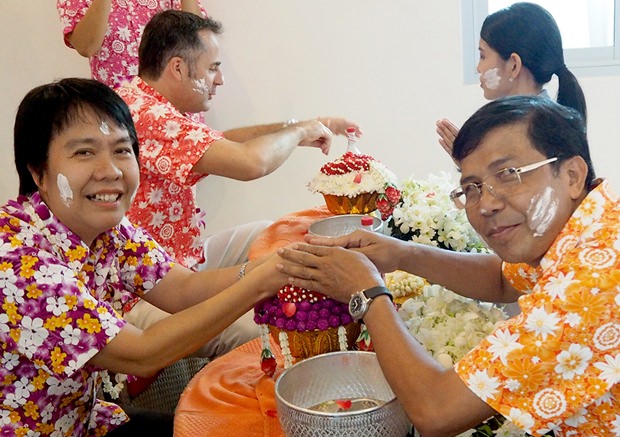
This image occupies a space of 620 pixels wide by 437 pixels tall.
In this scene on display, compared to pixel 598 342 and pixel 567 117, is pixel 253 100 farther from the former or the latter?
pixel 598 342

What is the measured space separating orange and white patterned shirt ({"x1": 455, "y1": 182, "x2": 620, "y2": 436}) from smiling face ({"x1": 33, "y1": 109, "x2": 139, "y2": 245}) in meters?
0.82

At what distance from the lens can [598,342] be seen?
0.93 meters

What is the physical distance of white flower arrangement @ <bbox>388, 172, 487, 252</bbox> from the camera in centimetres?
182

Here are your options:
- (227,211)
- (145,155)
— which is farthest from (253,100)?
(145,155)

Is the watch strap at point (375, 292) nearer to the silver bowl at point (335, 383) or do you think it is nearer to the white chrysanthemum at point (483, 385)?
the silver bowl at point (335, 383)

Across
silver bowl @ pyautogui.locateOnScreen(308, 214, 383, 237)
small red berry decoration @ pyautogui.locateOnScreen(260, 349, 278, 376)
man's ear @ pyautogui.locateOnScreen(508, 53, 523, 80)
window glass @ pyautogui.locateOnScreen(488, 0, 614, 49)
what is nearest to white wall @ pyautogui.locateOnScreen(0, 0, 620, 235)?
window glass @ pyautogui.locateOnScreen(488, 0, 614, 49)

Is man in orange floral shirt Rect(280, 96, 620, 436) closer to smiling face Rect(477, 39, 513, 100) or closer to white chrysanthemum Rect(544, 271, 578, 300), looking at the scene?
white chrysanthemum Rect(544, 271, 578, 300)

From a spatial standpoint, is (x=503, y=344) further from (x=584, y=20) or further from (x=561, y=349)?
(x=584, y=20)

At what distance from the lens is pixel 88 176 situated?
1377 mm

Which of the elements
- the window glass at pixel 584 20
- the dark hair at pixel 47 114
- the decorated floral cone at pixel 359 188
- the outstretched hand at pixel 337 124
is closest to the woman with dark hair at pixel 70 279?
the dark hair at pixel 47 114

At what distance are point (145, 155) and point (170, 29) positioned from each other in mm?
488

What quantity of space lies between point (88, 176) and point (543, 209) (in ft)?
2.89

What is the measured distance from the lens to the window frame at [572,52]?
338 cm

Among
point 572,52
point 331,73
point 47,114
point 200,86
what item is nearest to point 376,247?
point 47,114
